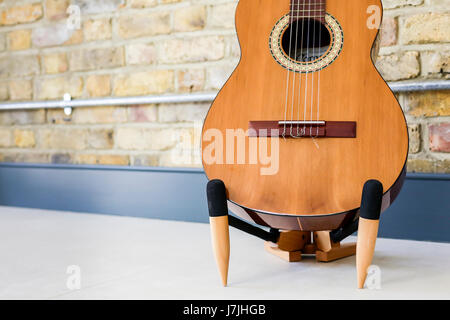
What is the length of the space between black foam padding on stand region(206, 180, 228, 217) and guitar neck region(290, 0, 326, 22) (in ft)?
1.58

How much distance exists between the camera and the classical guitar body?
965 mm

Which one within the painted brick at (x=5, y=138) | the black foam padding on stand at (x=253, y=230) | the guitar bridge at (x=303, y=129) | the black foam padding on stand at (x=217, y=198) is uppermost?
the guitar bridge at (x=303, y=129)

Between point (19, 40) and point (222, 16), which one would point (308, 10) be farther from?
point (19, 40)

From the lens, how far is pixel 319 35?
115 centimetres

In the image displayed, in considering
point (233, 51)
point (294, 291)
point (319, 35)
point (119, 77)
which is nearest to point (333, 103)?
point (319, 35)

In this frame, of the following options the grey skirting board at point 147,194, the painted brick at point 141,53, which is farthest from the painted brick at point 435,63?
the painted brick at point 141,53

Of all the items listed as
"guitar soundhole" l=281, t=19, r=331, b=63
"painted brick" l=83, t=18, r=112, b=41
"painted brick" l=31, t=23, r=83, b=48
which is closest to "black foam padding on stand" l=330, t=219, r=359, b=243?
"guitar soundhole" l=281, t=19, r=331, b=63

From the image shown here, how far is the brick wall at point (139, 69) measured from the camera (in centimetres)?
151

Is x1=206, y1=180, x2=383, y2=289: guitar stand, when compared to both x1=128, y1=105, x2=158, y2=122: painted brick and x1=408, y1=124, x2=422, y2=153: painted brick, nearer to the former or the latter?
x1=408, y1=124, x2=422, y2=153: painted brick

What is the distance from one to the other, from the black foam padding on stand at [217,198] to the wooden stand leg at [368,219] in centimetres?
29

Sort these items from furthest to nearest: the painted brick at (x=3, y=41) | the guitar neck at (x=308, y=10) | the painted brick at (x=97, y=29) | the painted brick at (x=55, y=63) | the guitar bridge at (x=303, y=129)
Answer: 1. the painted brick at (x=3, y=41)
2. the painted brick at (x=55, y=63)
3. the painted brick at (x=97, y=29)
4. the guitar neck at (x=308, y=10)
5. the guitar bridge at (x=303, y=129)

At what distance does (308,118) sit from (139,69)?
1.13 meters

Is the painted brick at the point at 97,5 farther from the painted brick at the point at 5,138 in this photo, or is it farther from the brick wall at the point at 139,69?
the painted brick at the point at 5,138

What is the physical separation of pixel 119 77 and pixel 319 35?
1119mm
